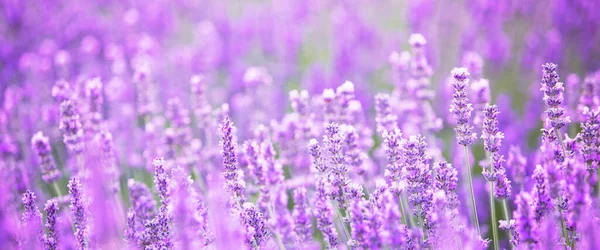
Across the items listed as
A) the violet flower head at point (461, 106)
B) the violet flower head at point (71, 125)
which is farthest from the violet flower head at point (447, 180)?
the violet flower head at point (71, 125)

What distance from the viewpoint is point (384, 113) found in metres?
2.62

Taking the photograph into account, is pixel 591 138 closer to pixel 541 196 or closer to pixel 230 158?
pixel 541 196

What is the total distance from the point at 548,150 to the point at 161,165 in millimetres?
1359

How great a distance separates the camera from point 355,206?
1.71m

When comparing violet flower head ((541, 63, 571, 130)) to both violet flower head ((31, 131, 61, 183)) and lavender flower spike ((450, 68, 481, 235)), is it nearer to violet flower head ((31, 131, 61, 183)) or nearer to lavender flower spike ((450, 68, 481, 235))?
lavender flower spike ((450, 68, 481, 235))

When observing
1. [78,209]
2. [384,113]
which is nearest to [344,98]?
[384,113]

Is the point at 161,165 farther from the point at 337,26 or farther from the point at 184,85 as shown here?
the point at 337,26

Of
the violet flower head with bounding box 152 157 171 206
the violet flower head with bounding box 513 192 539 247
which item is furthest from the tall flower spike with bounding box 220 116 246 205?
the violet flower head with bounding box 513 192 539 247

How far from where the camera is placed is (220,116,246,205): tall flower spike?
6.63 feet

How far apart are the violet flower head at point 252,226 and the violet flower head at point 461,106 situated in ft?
2.73

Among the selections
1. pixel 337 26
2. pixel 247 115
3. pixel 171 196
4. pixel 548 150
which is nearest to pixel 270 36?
pixel 337 26

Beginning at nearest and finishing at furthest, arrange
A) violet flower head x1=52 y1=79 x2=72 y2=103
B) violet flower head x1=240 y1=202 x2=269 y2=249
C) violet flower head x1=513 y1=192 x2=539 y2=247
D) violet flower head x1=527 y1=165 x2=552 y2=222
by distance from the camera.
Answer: violet flower head x1=513 y1=192 x2=539 y2=247 < violet flower head x1=527 y1=165 x2=552 y2=222 < violet flower head x1=240 y1=202 x2=269 y2=249 < violet flower head x1=52 y1=79 x2=72 y2=103

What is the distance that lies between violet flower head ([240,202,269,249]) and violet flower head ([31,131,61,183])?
3.78 ft

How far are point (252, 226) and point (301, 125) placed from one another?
3.06ft
